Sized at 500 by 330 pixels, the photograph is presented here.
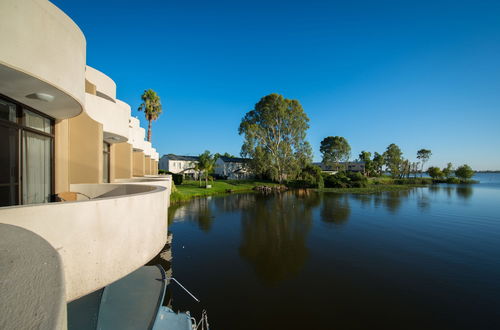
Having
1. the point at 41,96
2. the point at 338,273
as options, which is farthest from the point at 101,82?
the point at 338,273

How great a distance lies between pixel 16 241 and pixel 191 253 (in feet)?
34.2

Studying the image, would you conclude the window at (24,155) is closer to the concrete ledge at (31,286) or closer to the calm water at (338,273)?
the concrete ledge at (31,286)

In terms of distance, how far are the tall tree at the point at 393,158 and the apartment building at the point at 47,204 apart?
326ft

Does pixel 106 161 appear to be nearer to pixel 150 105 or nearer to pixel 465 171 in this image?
pixel 150 105

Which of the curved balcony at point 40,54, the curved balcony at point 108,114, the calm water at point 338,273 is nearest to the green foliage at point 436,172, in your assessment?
the calm water at point 338,273

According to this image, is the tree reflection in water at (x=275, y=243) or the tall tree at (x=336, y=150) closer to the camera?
the tree reflection in water at (x=275, y=243)

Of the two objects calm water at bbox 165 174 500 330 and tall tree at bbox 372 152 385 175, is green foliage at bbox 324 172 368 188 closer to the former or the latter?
calm water at bbox 165 174 500 330

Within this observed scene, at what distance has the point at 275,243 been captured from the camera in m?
13.9

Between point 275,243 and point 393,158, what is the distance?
92.0 m

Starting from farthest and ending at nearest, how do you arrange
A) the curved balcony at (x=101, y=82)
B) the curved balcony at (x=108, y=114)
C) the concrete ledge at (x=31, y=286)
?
the curved balcony at (x=101, y=82) < the curved balcony at (x=108, y=114) < the concrete ledge at (x=31, y=286)

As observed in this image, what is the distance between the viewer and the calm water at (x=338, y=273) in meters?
7.17

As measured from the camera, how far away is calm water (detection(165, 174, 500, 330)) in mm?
7168

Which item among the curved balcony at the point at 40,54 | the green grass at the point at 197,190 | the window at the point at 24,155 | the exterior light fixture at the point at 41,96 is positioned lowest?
the green grass at the point at 197,190

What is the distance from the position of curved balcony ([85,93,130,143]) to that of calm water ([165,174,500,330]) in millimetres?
6893
